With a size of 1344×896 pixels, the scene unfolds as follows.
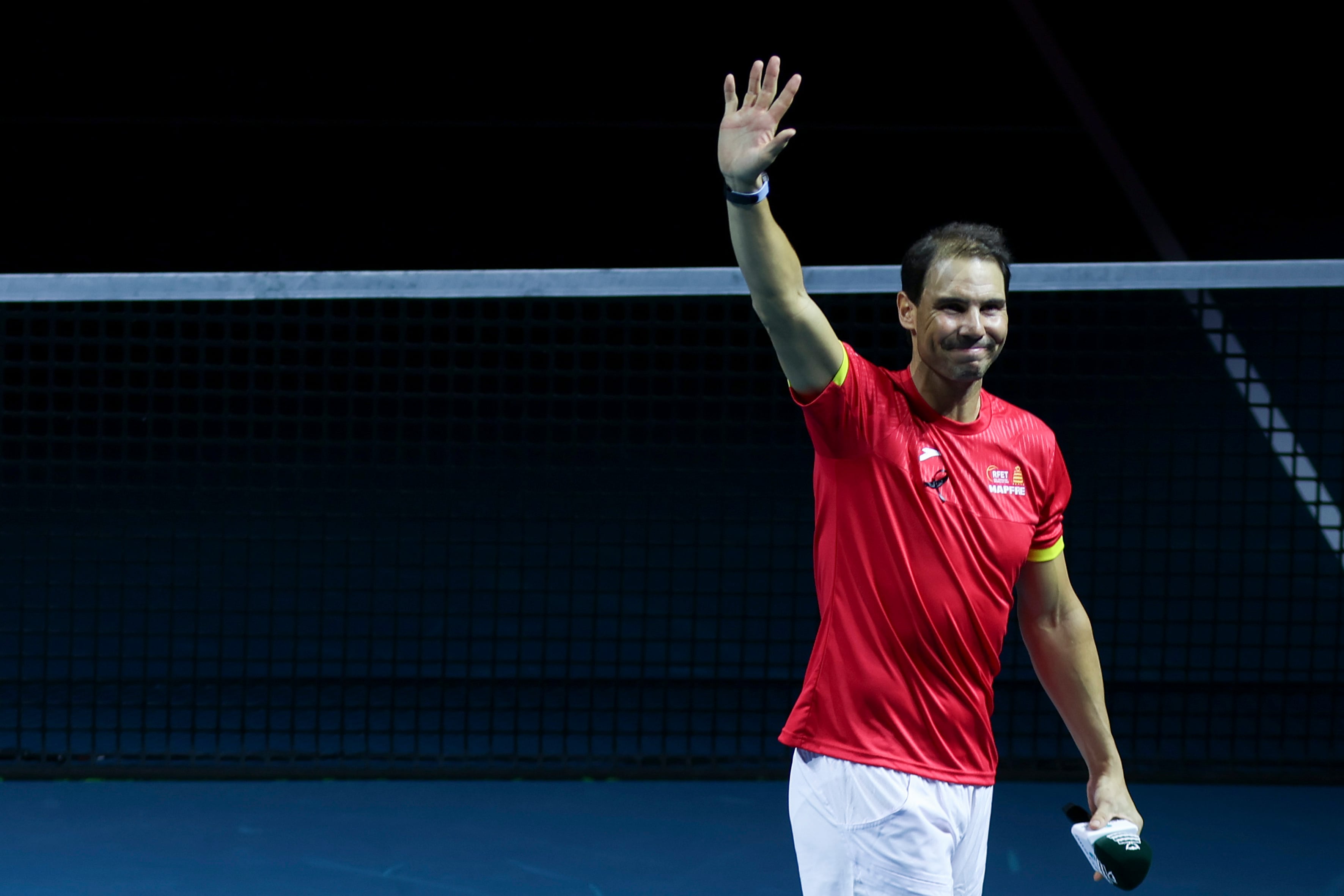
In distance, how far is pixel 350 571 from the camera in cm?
875

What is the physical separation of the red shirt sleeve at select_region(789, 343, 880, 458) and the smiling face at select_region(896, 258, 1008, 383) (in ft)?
0.44

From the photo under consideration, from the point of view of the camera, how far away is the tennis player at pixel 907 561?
8.69 feet

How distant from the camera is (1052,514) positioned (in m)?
2.96

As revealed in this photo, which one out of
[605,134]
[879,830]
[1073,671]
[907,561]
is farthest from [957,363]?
[605,134]

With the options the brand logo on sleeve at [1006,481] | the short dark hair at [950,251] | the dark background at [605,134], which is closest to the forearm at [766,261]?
the short dark hair at [950,251]

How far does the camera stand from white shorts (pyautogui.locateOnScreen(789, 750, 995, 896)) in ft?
8.70

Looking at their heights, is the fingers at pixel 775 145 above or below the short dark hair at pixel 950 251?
above

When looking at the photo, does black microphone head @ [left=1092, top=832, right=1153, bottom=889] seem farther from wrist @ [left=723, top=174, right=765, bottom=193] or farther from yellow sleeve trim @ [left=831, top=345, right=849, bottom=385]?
wrist @ [left=723, top=174, right=765, bottom=193]

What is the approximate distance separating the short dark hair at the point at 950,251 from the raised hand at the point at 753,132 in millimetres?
346

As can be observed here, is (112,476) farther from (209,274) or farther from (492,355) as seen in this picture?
(209,274)

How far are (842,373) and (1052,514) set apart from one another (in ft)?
1.95

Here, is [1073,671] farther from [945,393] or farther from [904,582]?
[945,393]

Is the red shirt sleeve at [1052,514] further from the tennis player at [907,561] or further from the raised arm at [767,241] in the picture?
the raised arm at [767,241]

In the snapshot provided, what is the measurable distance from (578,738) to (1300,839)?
9.03ft
